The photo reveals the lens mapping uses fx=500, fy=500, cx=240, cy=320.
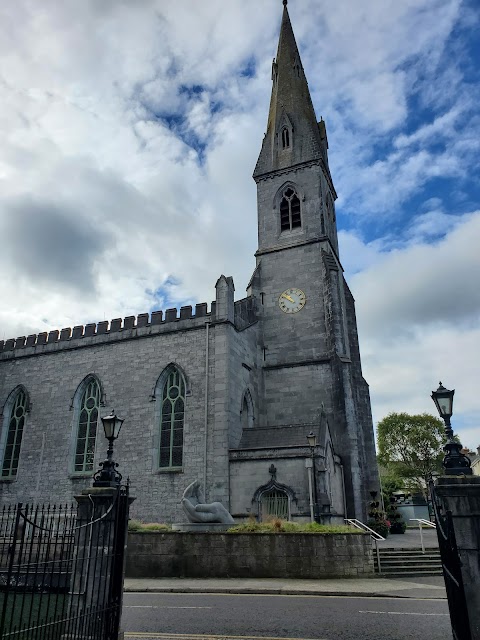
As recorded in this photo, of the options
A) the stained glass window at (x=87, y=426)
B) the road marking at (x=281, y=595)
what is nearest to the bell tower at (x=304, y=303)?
the stained glass window at (x=87, y=426)

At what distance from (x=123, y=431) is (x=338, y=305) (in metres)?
12.8

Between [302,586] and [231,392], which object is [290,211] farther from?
[302,586]

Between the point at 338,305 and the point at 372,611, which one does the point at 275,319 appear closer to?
the point at 338,305

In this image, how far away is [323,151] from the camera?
33.7 m

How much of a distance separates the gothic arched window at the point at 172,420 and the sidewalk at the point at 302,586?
26.0ft

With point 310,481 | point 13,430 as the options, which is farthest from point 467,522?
point 13,430

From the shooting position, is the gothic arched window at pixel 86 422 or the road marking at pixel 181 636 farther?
the gothic arched window at pixel 86 422

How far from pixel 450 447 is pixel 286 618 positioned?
4.33 meters

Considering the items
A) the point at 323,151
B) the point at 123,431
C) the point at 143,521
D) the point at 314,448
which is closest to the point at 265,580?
the point at 314,448

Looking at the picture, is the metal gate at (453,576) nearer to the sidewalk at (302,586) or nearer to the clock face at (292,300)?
the sidewalk at (302,586)

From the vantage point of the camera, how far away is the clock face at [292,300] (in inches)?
1096

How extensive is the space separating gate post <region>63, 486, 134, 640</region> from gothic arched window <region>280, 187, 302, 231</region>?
81.7ft

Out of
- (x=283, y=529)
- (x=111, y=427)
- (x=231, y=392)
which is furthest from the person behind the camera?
(x=231, y=392)

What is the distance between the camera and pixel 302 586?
496 inches
